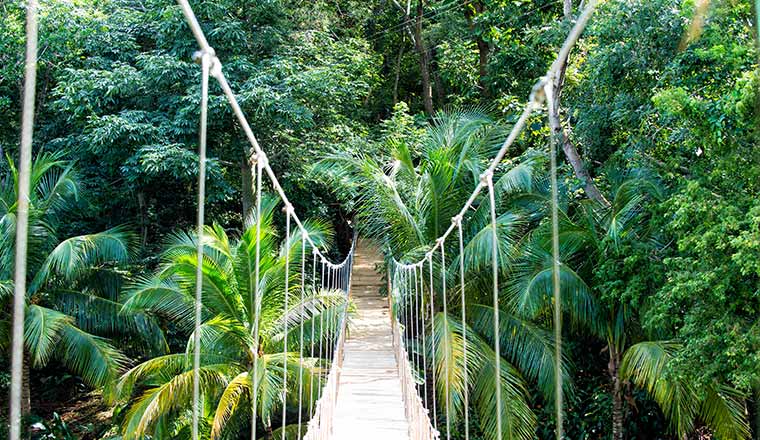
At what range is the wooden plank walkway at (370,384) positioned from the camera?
4.90 metres

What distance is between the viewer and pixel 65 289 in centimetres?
690

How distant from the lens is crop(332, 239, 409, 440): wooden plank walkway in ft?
16.1

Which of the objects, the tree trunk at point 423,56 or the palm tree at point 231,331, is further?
the tree trunk at point 423,56

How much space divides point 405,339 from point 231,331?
6.21ft

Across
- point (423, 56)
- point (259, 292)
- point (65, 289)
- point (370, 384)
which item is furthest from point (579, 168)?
point (423, 56)

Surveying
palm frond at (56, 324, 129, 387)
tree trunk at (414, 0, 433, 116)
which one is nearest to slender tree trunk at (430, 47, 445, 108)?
tree trunk at (414, 0, 433, 116)

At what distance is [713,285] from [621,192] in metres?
1.28

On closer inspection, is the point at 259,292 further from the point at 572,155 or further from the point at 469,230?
the point at 572,155

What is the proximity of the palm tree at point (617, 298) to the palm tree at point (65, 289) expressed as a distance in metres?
3.37

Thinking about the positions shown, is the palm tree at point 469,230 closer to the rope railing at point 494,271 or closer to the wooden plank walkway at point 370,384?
the rope railing at point 494,271

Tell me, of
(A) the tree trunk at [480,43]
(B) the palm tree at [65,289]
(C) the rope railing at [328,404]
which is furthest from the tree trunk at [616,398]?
(A) the tree trunk at [480,43]

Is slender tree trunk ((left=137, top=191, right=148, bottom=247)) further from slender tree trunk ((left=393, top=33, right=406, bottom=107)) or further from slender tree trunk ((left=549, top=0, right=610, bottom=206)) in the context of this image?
slender tree trunk ((left=549, top=0, right=610, bottom=206))

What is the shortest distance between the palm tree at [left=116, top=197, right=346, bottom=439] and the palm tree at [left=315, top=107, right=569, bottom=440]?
3.15 feet

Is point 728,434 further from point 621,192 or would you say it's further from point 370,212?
point 370,212
